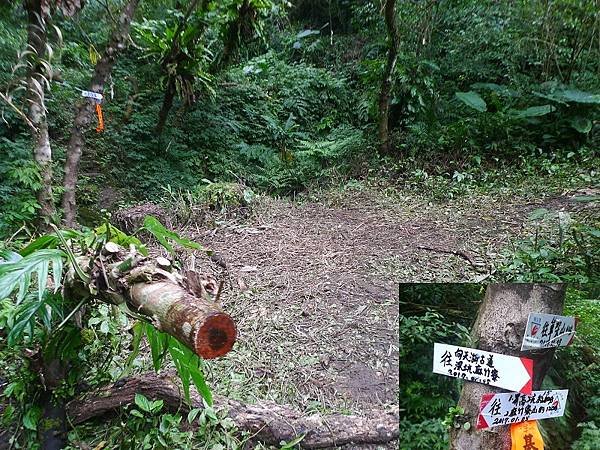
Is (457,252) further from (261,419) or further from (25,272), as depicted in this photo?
(25,272)

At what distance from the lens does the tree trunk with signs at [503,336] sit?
133 cm

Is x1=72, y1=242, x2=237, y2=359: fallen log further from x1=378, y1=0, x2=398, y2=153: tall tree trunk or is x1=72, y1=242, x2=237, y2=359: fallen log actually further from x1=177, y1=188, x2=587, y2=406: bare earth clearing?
x1=378, y1=0, x2=398, y2=153: tall tree trunk

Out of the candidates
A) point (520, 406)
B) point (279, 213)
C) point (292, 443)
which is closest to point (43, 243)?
point (292, 443)

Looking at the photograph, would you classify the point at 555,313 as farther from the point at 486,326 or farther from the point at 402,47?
the point at 402,47

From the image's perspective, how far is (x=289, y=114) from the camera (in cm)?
874

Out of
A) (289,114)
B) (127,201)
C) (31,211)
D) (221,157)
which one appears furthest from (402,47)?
(31,211)

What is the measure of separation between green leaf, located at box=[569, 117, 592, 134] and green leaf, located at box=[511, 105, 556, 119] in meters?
0.32

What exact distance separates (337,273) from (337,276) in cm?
5

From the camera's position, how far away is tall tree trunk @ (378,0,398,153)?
589 cm

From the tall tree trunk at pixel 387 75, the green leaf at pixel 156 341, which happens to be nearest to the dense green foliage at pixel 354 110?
the tall tree trunk at pixel 387 75

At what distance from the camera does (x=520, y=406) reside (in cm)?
130

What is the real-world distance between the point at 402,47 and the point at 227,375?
6.28m

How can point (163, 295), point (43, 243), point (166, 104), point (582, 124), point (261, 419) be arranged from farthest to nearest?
1. point (166, 104)
2. point (582, 124)
3. point (261, 419)
4. point (43, 243)
5. point (163, 295)

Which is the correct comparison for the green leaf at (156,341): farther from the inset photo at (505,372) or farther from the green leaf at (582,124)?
the green leaf at (582,124)
